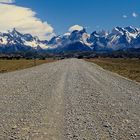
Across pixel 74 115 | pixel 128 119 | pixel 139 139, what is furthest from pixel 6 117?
A: pixel 139 139

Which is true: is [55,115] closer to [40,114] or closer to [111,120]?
[40,114]

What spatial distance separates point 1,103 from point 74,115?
18.5 feet

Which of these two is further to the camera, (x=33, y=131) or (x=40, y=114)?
(x=40, y=114)

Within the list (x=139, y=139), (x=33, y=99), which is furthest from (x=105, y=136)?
(x=33, y=99)

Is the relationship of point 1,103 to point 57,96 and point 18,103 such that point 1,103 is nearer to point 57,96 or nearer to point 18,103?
point 18,103

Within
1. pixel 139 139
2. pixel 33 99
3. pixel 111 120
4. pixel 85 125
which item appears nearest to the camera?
pixel 139 139

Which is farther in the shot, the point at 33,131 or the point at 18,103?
the point at 18,103

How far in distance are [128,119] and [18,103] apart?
286 inches

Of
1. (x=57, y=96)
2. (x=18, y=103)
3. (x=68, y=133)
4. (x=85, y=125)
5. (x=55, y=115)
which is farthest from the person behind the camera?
(x=57, y=96)

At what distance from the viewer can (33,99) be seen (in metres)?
22.7

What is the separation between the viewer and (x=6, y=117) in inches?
637

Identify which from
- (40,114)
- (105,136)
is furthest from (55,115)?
(105,136)

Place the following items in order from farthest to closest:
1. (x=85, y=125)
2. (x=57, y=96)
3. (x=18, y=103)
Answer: (x=57, y=96)
(x=18, y=103)
(x=85, y=125)

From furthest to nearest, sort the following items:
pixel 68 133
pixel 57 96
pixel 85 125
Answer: pixel 57 96
pixel 85 125
pixel 68 133
